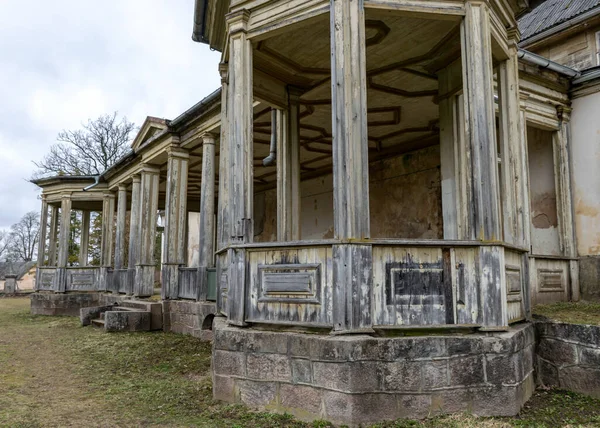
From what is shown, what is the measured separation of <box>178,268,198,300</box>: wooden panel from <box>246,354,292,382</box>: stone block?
5.79 meters

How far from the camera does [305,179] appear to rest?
45.5 feet

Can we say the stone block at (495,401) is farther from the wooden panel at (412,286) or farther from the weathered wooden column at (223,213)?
the weathered wooden column at (223,213)

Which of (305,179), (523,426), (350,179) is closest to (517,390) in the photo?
(523,426)

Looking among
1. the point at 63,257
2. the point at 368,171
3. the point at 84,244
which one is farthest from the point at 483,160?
the point at 84,244

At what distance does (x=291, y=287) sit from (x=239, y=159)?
1.52 m

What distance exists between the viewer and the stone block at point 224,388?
481 centimetres

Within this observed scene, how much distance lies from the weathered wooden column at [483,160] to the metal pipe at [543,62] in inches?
116

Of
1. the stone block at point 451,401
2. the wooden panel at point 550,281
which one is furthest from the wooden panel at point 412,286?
the wooden panel at point 550,281

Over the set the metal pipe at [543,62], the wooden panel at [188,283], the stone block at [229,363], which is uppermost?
the metal pipe at [543,62]

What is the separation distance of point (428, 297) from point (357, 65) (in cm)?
229

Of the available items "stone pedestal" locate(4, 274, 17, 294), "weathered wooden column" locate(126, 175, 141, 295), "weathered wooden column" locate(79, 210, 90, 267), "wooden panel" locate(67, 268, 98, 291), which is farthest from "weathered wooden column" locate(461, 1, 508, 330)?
"stone pedestal" locate(4, 274, 17, 294)

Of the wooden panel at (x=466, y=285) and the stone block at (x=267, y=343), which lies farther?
the stone block at (x=267, y=343)

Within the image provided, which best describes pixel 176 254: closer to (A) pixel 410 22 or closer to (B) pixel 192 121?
(B) pixel 192 121

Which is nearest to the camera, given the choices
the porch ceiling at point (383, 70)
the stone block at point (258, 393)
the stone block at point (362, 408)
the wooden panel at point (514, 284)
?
the stone block at point (362, 408)
